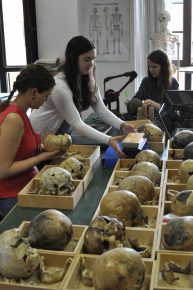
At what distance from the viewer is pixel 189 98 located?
9.14ft

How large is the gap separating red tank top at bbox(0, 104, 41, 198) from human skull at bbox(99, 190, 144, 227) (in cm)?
82

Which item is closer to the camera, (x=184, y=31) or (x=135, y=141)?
(x=135, y=141)

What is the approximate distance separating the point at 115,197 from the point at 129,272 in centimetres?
42

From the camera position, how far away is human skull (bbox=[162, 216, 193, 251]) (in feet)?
4.33

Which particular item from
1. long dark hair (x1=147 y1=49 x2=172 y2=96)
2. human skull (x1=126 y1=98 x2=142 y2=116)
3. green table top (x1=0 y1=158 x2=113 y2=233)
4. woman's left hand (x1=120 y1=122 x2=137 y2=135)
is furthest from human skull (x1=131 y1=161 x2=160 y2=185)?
long dark hair (x1=147 y1=49 x2=172 y2=96)

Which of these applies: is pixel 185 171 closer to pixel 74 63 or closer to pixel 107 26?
pixel 74 63

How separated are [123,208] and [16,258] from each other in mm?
416

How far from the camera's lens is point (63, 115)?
2691mm

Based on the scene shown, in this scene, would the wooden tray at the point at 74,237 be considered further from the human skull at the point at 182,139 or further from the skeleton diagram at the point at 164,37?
the skeleton diagram at the point at 164,37

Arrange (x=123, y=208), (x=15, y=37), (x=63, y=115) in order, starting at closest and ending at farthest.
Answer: (x=123, y=208)
(x=63, y=115)
(x=15, y=37)

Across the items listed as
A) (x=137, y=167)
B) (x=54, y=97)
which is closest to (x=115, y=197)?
(x=137, y=167)

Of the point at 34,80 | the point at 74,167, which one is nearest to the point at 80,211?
the point at 74,167

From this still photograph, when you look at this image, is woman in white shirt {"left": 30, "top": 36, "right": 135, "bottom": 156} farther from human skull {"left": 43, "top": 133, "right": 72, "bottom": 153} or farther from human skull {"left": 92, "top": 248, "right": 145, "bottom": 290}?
human skull {"left": 92, "top": 248, "right": 145, "bottom": 290}

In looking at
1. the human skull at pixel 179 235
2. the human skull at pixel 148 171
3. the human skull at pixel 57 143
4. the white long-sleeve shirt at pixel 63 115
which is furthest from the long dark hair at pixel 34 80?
the human skull at pixel 179 235
